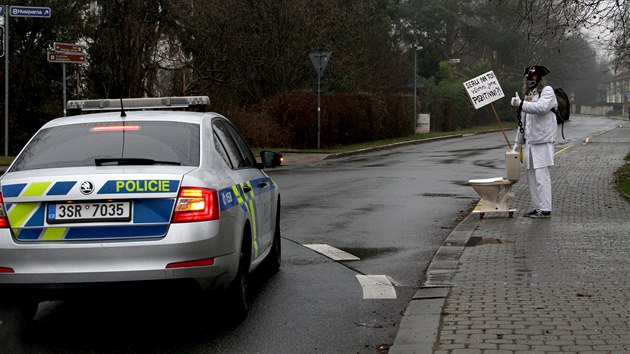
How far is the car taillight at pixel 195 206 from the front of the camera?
559 cm

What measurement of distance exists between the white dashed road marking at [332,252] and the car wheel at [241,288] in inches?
103

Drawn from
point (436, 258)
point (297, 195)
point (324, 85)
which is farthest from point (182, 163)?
point (324, 85)

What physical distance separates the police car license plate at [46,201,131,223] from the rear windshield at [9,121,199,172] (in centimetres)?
48

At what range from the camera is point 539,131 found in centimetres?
1123

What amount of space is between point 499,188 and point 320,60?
755 inches

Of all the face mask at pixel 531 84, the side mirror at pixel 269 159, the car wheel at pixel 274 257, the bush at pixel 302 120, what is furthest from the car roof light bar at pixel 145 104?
the bush at pixel 302 120

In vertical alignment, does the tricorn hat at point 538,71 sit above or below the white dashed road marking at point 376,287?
above

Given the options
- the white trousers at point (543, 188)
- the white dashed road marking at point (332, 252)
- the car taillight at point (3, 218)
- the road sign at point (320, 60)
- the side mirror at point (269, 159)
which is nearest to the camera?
the car taillight at point (3, 218)

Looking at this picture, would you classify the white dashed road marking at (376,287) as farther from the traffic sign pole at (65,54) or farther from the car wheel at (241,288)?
the traffic sign pole at (65,54)

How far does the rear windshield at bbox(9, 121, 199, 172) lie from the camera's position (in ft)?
19.8

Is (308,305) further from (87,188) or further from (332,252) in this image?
(332,252)

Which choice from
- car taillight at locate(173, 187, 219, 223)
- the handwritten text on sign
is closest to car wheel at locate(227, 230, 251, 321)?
car taillight at locate(173, 187, 219, 223)

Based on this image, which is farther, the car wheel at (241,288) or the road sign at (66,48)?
the road sign at (66,48)

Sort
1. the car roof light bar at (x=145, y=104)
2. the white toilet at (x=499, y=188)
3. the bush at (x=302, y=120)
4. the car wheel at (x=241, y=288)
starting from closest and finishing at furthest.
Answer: the car wheel at (x=241, y=288), the car roof light bar at (x=145, y=104), the white toilet at (x=499, y=188), the bush at (x=302, y=120)
